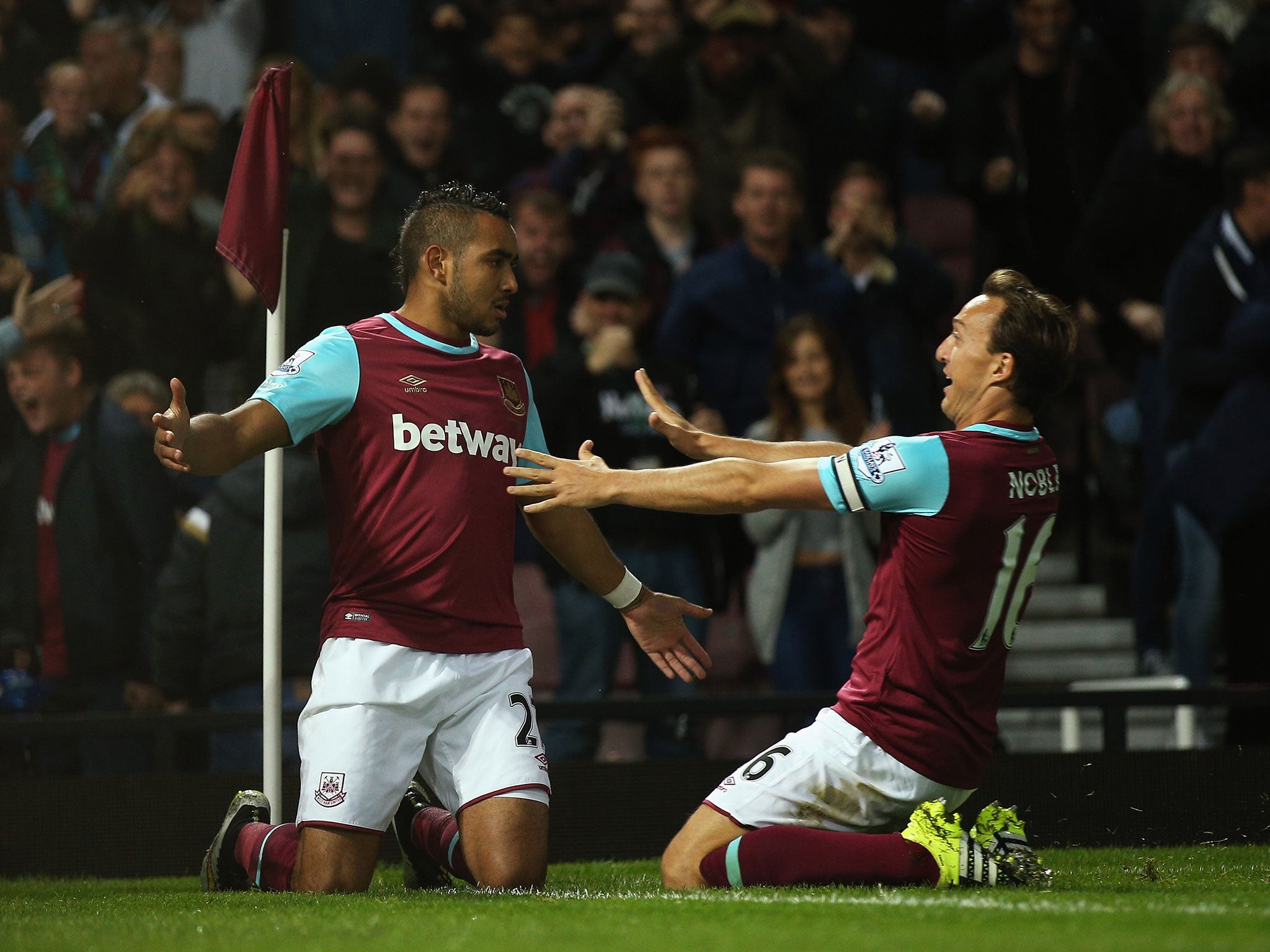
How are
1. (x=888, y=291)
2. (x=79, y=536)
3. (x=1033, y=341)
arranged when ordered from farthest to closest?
(x=888, y=291) < (x=79, y=536) < (x=1033, y=341)

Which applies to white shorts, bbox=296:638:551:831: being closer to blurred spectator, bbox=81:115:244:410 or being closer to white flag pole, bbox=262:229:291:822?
white flag pole, bbox=262:229:291:822

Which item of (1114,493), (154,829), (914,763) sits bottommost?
(154,829)

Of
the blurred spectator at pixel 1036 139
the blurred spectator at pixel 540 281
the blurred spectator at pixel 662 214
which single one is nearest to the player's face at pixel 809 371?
the blurred spectator at pixel 662 214

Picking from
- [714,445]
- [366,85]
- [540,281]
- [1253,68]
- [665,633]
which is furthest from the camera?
[1253,68]

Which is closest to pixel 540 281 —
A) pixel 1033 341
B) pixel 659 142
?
pixel 659 142

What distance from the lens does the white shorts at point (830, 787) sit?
414 cm

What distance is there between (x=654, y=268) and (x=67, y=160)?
305cm

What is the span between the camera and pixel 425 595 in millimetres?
4395

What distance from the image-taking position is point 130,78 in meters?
8.38

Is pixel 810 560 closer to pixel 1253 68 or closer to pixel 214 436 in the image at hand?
pixel 214 436

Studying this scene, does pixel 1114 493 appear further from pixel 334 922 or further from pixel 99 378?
pixel 334 922

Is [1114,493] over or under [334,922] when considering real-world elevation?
over

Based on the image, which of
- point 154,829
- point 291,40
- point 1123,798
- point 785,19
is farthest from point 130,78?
point 1123,798

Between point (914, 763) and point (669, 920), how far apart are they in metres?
0.98
